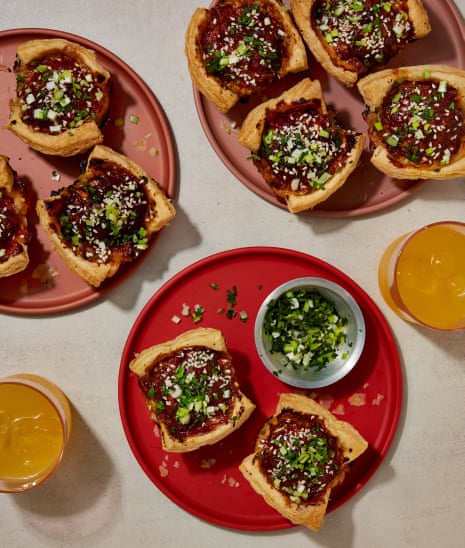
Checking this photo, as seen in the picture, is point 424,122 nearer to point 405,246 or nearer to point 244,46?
point 405,246

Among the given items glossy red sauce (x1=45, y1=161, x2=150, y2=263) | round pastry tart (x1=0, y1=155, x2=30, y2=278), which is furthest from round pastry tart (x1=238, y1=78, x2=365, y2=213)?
round pastry tart (x1=0, y1=155, x2=30, y2=278)

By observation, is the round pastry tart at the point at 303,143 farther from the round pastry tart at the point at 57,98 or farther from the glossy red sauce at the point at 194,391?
the glossy red sauce at the point at 194,391

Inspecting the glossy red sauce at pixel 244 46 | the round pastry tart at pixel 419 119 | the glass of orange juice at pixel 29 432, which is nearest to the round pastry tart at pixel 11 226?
the glass of orange juice at pixel 29 432

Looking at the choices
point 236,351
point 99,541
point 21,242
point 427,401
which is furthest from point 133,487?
point 427,401

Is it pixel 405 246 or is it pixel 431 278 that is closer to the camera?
pixel 405 246

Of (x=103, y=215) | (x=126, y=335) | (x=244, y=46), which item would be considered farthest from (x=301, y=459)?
(x=244, y=46)

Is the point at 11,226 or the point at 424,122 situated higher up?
the point at 11,226

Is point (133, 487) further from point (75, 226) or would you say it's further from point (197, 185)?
point (197, 185)

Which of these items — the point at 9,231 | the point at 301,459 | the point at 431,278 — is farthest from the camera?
the point at 431,278
